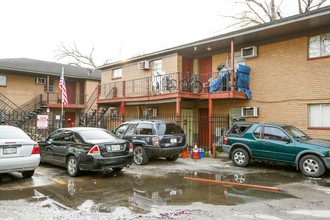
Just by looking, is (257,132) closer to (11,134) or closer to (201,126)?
(201,126)

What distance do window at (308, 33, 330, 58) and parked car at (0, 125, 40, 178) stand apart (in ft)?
37.9

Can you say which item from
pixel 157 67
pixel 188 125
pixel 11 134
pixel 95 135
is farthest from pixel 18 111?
pixel 95 135

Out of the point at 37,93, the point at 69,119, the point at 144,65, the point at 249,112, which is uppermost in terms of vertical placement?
the point at 144,65

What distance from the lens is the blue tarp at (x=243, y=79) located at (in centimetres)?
1398

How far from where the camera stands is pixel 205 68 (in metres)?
17.2

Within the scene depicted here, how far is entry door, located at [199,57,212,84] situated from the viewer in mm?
16925

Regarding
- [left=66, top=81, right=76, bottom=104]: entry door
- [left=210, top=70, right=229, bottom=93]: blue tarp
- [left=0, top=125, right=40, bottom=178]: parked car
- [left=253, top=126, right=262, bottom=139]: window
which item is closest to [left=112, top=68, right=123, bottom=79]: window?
→ [left=66, top=81, right=76, bottom=104]: entry door

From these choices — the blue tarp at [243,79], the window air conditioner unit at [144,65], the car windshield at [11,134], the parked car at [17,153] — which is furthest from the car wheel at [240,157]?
the window air conditioner unit at [144,65]

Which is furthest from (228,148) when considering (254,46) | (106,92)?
(106,92)

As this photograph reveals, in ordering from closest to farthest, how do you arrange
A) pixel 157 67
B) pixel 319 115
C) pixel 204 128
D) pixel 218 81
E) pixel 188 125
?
pixel 319 115, pixel 218 81, pixel 204 128, pixel 188 125, pixel 157 67

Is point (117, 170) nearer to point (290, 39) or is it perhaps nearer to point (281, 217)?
point (281, 217)

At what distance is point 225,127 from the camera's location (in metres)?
15.4

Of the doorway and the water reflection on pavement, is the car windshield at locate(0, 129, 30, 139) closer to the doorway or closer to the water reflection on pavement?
the water reflection on pavement

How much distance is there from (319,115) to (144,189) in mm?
8861
